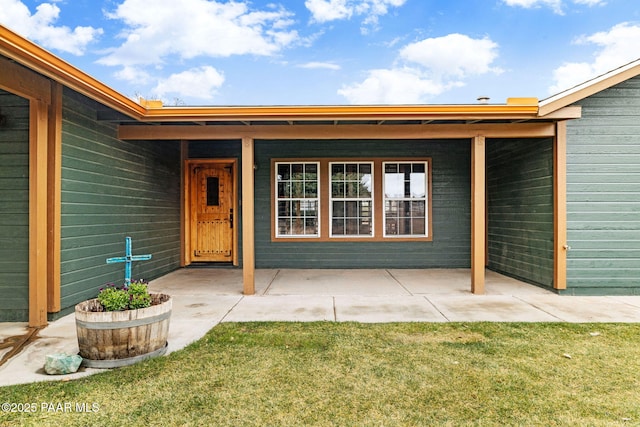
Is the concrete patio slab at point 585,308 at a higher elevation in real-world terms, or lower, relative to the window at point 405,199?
lower

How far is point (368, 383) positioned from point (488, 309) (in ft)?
8.04

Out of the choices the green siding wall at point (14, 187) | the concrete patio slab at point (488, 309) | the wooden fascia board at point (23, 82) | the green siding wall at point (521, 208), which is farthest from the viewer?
the green siding wall at point (521, 208)

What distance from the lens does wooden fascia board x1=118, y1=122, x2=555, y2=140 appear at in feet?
16.5

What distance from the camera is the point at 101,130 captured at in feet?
15.4

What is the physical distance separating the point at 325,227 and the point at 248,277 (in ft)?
8.24

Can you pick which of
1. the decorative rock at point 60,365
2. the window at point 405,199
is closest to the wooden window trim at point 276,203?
the window at point 405,199

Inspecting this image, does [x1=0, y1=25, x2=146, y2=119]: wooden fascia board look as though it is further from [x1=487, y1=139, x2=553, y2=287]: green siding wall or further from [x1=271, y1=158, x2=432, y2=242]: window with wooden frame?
[x1=487, y1=139, x2=553, y2=287]: green siding wall

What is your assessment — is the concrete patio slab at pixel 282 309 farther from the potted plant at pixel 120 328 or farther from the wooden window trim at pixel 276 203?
the wooden window trim at pixel 276 203

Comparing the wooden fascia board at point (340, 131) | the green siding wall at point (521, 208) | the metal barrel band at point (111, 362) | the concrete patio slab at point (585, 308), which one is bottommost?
the concrete patio slab at point (585, 308)

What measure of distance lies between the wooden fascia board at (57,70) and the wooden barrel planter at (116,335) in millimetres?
2008

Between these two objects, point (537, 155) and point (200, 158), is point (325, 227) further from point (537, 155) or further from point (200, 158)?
point (537, 155)

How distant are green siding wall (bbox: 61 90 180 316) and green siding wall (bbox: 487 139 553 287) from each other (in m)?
6.04

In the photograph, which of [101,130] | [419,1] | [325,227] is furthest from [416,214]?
[419,1]

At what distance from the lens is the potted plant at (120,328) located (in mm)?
2684
